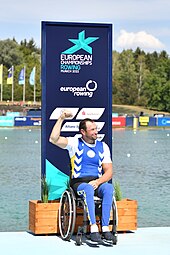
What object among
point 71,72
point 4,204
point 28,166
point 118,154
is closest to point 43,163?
point 71,72

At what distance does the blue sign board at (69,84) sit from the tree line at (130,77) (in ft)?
257

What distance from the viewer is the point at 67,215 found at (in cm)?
739

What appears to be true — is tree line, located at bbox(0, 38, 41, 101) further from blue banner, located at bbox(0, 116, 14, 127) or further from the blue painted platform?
the blue painted platform

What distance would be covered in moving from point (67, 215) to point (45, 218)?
430 mm

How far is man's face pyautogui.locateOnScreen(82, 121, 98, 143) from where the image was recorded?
7.45 metres

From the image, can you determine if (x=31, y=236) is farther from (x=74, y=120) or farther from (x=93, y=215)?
(x=74, y=120)

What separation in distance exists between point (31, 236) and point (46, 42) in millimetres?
2276

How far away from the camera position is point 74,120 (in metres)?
8.27

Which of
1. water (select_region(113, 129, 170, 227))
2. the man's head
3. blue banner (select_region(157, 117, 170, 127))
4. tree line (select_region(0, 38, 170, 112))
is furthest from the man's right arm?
tree line (select_region(0, 38, 170, 112))

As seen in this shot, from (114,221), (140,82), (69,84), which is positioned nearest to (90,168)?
(114,221)

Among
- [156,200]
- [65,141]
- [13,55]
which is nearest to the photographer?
[65,141]

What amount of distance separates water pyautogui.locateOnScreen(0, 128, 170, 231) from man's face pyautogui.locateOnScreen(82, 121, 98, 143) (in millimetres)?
3547

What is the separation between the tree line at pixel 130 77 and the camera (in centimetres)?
9162

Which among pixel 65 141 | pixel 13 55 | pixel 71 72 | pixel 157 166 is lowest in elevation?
pixel 157 166
